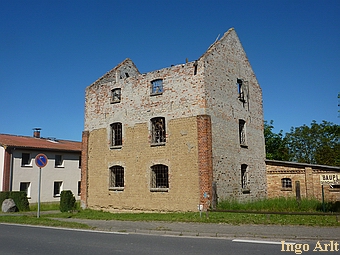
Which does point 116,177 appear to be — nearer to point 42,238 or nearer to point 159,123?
point 159,123

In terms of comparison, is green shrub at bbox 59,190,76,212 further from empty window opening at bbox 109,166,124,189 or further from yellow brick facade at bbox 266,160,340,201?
yellow brick facade at bbox 266,160,340,201

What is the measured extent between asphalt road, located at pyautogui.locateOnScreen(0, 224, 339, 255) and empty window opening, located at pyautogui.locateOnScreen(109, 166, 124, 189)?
10.3 m

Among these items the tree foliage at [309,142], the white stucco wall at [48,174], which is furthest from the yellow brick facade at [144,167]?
the tree foliage at [309,142]

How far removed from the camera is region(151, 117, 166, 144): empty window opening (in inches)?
803

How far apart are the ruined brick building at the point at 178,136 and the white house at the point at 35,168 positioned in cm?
980

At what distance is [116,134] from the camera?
22.6 metres

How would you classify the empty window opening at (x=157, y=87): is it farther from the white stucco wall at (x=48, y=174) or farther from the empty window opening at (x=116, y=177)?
the white stucco wall at (x=48, y=174)

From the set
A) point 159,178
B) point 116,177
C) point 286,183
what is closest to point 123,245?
point 159,178

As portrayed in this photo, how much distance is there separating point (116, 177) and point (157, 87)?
638cm

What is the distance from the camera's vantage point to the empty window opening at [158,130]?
66.9 ft

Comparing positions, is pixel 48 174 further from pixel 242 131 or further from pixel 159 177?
pixel 242 131

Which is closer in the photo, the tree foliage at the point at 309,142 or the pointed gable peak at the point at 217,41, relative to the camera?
the pointed gable peak at the point at 217,41

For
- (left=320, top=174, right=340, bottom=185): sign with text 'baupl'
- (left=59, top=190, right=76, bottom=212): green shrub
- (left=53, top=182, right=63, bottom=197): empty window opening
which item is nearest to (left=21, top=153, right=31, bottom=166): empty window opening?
(left=53, top=182, right=63, bottom=197): empty window opening

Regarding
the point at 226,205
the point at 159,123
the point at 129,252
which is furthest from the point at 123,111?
the point at 129,252
